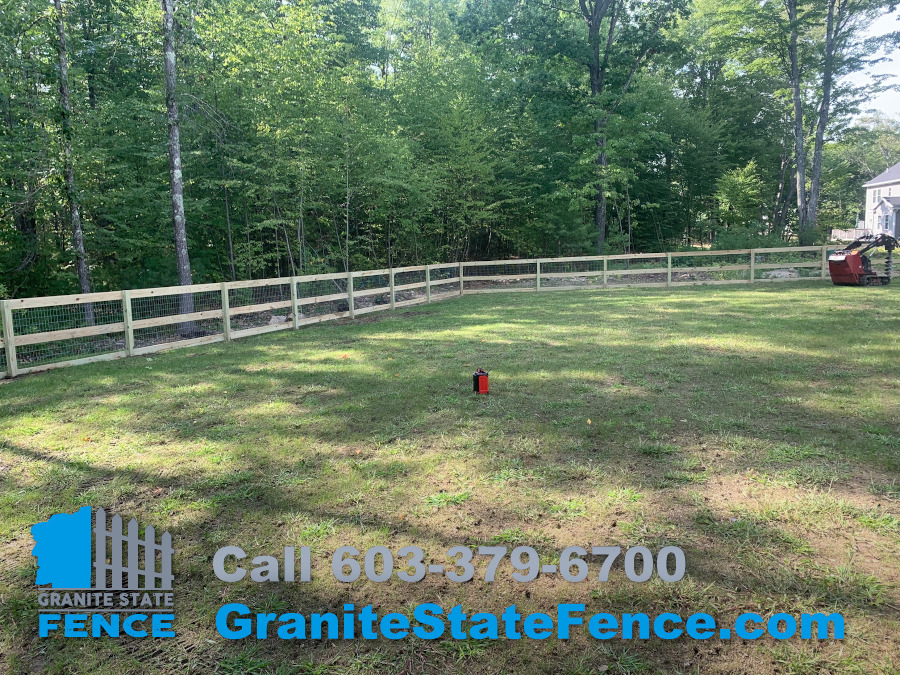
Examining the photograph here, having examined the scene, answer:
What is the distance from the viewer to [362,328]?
10688mm

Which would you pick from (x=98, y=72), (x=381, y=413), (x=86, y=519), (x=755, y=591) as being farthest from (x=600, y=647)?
(x=98, y=72)

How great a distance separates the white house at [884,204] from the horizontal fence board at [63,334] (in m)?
Answer: 49.4

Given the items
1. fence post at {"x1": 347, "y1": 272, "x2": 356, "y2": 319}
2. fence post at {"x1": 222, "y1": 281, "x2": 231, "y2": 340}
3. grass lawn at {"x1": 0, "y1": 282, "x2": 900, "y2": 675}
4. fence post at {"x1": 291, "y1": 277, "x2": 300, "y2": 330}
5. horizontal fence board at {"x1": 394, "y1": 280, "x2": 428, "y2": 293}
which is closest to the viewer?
grass lawn at {"x1": 0, "y1": 282, "x2": 900, "y2": 675}

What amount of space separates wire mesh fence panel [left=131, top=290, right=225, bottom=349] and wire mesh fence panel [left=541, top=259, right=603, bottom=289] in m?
11.1

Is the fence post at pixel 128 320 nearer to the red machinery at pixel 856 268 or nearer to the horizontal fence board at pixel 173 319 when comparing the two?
the horizontal fence board at pixel 173 319

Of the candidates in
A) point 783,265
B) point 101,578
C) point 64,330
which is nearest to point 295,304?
point 64,330

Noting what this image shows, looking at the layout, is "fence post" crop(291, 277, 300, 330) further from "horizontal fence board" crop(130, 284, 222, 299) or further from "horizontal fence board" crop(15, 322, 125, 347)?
"horizontal fence board" crop(15, 322, 125, 347)

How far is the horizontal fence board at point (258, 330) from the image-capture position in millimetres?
9969

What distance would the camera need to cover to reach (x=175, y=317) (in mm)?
8922

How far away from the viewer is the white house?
4066 centimetres

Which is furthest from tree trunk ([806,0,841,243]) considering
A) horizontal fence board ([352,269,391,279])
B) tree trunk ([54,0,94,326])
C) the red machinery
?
tree trunk ([54,0,94,326])

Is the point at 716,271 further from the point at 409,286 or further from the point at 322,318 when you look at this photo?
the point at 322,318

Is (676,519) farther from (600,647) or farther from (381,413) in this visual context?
(381,413)

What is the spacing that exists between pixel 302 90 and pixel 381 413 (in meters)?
12.8
